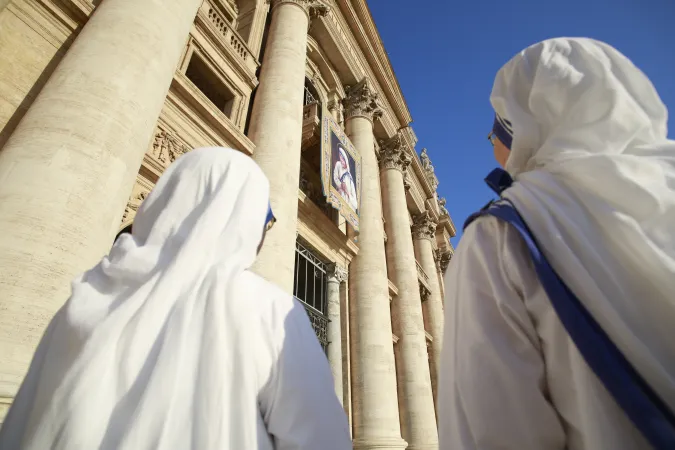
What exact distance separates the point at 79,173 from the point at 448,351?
307 centimetres

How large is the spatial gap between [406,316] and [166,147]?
28.7 feet

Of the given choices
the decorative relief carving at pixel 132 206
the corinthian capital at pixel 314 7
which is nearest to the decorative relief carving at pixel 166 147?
the decorative relief carving at pixel 132 206

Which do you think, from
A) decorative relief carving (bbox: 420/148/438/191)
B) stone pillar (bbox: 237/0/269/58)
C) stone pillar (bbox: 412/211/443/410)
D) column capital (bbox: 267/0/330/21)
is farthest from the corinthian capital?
decorative relief carving (bbox: 420/148/438/191)

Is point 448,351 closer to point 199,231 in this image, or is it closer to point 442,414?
point 442,414

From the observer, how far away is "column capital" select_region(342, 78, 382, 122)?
1295 cm

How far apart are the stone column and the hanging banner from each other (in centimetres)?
344

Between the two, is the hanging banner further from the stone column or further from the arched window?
the stone column

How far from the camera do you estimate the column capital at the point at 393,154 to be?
15.2m

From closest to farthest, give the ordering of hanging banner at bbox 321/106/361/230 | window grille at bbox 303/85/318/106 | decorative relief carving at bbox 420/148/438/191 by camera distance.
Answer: hanging banner at bbox 321/106/361/230, window grille at bbox 303/85/318/106, decorative relief carving at bbox 420/148/438/191

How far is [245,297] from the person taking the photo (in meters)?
1.13

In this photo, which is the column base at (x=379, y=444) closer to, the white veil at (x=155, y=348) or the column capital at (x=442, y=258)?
the white veil at (x=155, y=348)

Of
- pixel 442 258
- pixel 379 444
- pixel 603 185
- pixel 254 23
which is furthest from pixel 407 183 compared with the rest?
pixel 603 185

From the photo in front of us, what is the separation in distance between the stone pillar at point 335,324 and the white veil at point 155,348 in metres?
7.38

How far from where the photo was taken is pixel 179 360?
3.22 feet
